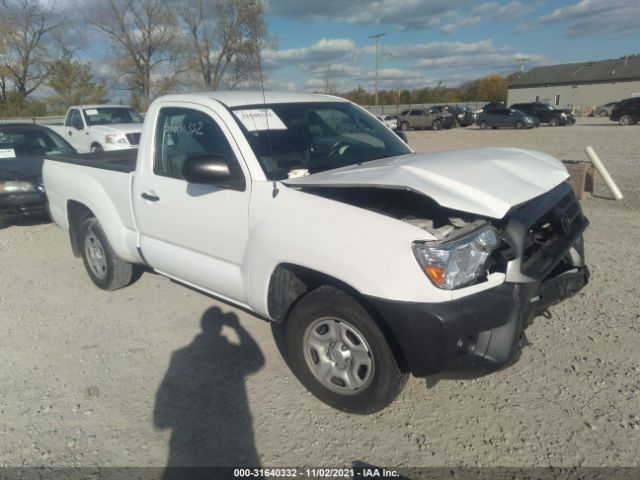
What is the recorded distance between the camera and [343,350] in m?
2.90

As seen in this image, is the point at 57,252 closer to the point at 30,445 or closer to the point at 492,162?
the point at 30,445

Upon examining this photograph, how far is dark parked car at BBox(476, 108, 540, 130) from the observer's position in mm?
31891

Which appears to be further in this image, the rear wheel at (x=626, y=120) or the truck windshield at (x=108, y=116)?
the rear wheel at (x=626, y=120)

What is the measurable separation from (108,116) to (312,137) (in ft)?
39.5

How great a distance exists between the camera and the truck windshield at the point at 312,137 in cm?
337

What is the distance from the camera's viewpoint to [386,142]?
4121 mm

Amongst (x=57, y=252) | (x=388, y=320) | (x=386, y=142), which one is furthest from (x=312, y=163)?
(x=57, y=252)

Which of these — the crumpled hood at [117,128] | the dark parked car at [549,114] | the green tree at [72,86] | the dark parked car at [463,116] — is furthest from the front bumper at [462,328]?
the green tree at [72,86]

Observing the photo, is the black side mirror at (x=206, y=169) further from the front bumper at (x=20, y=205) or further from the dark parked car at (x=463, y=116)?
the dark parked car at (x=463, y=116)

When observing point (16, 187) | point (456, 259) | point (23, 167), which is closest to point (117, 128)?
point (23, 167)

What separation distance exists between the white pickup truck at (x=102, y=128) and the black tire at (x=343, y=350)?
10.6m

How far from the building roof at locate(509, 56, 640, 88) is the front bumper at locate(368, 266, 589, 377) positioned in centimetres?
7038

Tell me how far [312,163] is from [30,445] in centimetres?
253

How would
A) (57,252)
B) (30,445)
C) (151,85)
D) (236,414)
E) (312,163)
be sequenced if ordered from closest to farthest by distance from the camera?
(30,445)
(236,414)
(312,163)
(57,252)
(151,85)
